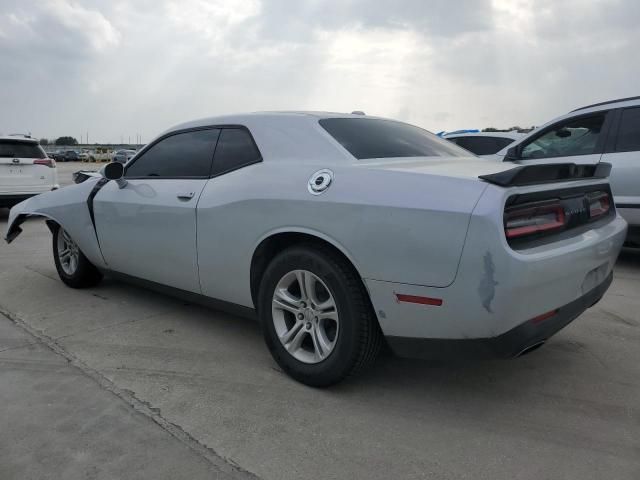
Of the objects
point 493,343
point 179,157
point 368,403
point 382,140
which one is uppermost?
point 382,140

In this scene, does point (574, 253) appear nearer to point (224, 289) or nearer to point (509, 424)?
point (509, 424)

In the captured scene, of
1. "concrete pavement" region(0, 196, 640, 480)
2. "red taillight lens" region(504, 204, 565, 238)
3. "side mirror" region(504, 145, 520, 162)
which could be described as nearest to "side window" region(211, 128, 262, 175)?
"concrete pavement" region(0, 196, 640, 480)

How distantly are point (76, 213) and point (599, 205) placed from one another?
3.94 m

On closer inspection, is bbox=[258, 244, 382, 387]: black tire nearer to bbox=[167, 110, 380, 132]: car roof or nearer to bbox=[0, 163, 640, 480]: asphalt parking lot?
bbox=[0, 163, 640, 480]: asphalt parking lot

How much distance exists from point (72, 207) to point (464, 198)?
355 centimetres

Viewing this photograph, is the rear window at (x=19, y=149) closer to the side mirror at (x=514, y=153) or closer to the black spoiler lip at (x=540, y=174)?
the side mirror at (x=514, y=153)

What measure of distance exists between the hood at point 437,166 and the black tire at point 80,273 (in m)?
3.07

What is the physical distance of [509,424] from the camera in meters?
2.58

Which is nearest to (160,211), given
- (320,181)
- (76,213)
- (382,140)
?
(76,213)

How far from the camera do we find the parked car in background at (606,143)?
5617 mm

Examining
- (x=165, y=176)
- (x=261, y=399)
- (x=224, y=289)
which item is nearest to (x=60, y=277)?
(x=165, y=176)

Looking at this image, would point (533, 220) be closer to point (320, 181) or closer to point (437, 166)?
point (437, 166)

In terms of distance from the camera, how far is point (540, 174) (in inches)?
98.9

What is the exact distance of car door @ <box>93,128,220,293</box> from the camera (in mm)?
3586
